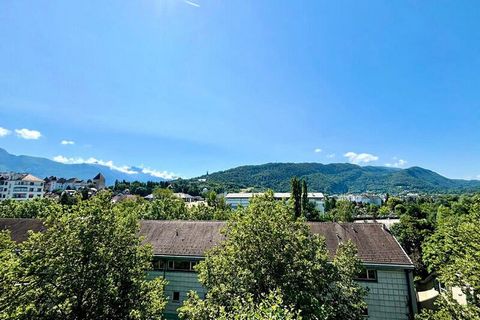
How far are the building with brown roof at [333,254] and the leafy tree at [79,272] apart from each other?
7.74 feet

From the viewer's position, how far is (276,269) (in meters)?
9.25

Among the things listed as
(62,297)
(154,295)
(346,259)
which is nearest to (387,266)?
(346,259)

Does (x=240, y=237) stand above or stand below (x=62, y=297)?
above

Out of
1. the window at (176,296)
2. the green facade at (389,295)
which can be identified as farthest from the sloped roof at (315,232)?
the window at (176,296)

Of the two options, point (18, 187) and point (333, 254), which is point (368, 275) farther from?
point (18, 187)

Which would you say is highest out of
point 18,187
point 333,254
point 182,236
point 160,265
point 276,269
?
point 18,187

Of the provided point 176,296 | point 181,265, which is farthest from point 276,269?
point 176,296

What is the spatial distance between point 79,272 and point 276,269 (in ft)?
Answer: 21.8

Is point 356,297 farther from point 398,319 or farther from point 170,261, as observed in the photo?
point 170,261

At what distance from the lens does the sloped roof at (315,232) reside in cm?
1517

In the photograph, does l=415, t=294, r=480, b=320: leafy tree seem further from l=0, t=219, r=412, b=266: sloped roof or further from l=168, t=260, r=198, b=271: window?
l=168, t=260, r=198, b=271: window

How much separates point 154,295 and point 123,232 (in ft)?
8.56

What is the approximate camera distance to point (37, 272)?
794cm

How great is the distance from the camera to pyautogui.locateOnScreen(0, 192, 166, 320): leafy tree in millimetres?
7676
